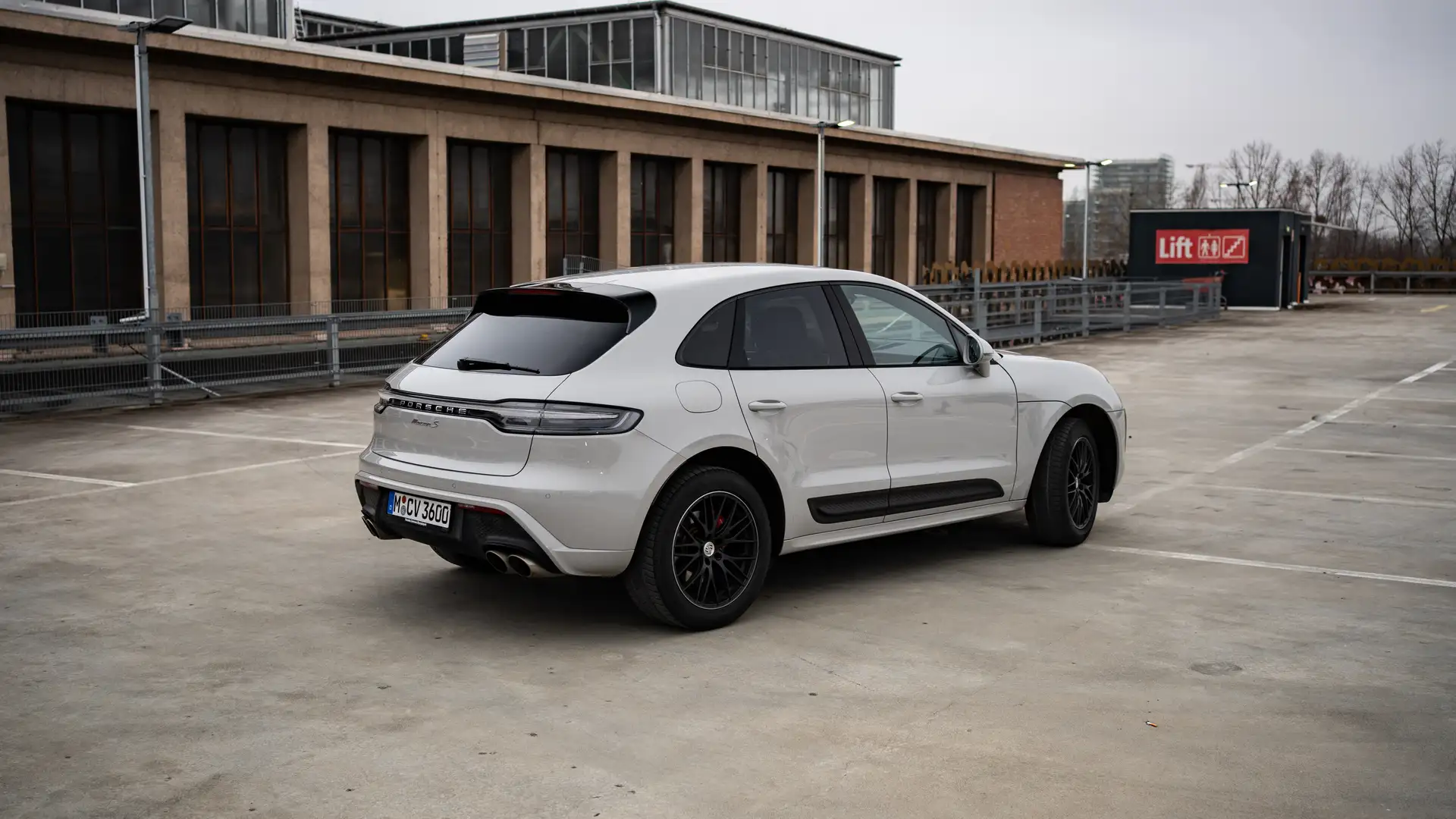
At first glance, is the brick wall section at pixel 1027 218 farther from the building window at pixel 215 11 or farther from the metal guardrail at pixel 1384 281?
the building window at pixel 215 11

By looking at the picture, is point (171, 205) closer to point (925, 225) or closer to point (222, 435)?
point (222, 435)

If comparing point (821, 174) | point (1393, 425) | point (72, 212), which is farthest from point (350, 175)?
point (1393, 425)

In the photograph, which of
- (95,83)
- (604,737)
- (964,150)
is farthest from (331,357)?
(964,150)

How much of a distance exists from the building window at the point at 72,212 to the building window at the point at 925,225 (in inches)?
1244

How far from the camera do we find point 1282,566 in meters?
7.98

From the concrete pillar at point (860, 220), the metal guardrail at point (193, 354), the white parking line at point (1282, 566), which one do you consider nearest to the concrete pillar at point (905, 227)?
the concrete pillar at point (860, 220)

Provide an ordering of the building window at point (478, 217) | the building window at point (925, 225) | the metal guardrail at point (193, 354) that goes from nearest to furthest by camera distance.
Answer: the metal guardrail at point (193, 354)
the building window at point (478, 217)
the building window at point (925, 225)

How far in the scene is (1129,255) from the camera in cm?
5219

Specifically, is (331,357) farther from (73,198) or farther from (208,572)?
(208,572)

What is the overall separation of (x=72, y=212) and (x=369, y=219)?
7247 mm

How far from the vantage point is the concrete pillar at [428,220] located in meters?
33.1

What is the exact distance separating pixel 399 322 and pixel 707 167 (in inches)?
812

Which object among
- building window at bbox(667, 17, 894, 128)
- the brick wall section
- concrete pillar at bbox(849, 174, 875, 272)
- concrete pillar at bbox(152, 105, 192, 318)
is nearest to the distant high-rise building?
building window at bbox(667, 17, 894, 128)

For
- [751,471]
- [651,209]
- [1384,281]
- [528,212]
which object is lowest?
[751,471]
